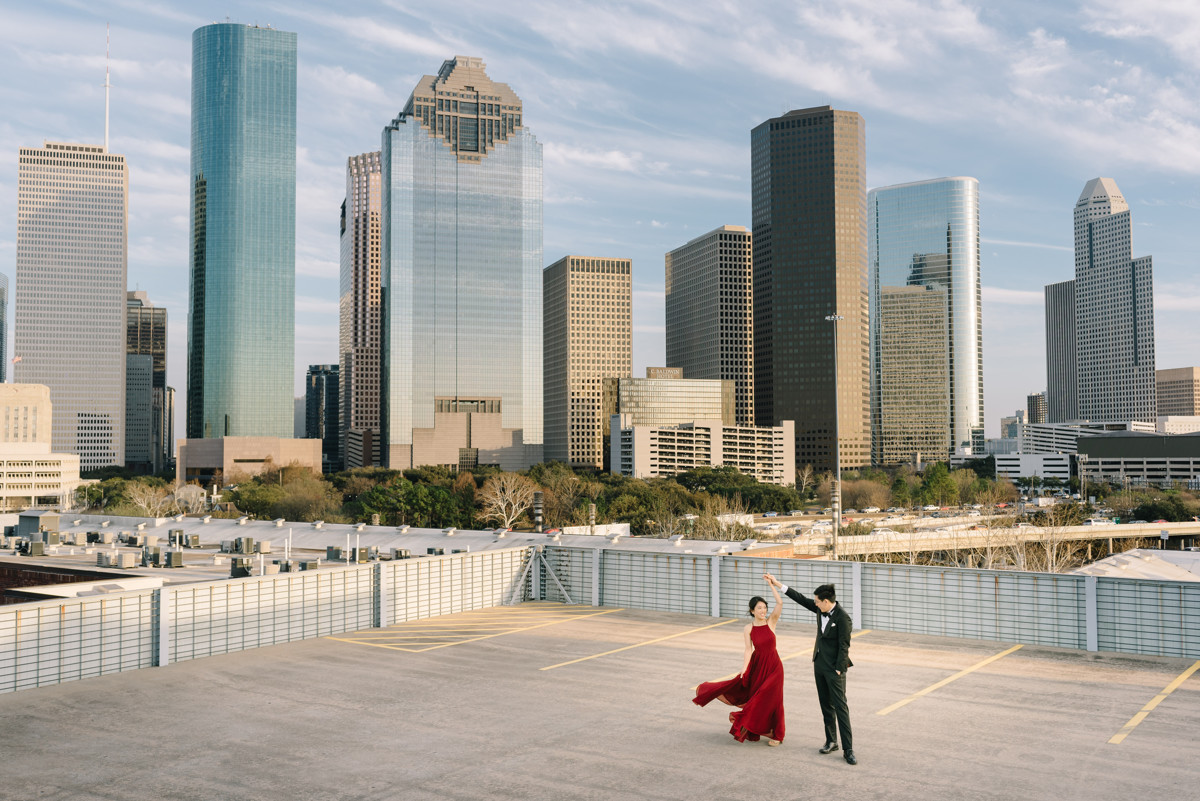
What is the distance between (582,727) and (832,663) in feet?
11.5

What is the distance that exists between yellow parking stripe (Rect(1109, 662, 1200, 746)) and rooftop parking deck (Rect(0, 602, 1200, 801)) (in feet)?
0.16

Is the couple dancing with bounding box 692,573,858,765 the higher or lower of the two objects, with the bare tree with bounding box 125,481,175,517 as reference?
higher

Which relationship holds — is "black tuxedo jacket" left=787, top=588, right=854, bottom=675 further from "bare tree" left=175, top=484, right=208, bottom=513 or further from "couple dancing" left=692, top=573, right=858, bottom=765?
"bare tree" left=175, top=484, right=208, bottom=513

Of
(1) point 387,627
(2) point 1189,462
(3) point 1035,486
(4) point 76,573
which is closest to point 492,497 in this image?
(4) point 76,573

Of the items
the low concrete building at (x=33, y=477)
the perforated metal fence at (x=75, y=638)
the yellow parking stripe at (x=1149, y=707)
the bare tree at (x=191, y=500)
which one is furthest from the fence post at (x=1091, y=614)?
the low concrete building at (x=33, y=477)

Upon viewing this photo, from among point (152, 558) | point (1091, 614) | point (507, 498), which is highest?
point (1091, 614)

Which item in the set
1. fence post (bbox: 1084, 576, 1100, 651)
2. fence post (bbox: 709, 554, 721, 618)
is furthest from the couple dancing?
fence post (bbox: 709, 554, 721, 618)

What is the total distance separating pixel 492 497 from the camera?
10656cm

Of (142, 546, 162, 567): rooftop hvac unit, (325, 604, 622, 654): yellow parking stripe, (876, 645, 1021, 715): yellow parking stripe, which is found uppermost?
(876, 645, 1021, 715): yellow parking stripe

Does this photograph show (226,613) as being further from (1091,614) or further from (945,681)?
(1091,614)

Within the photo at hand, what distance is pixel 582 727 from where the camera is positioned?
11.7 metres

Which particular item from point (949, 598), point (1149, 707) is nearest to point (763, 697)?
point (1149, 707)

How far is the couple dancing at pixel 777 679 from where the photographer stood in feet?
33.3

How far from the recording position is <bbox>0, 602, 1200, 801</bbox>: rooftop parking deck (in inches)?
371
